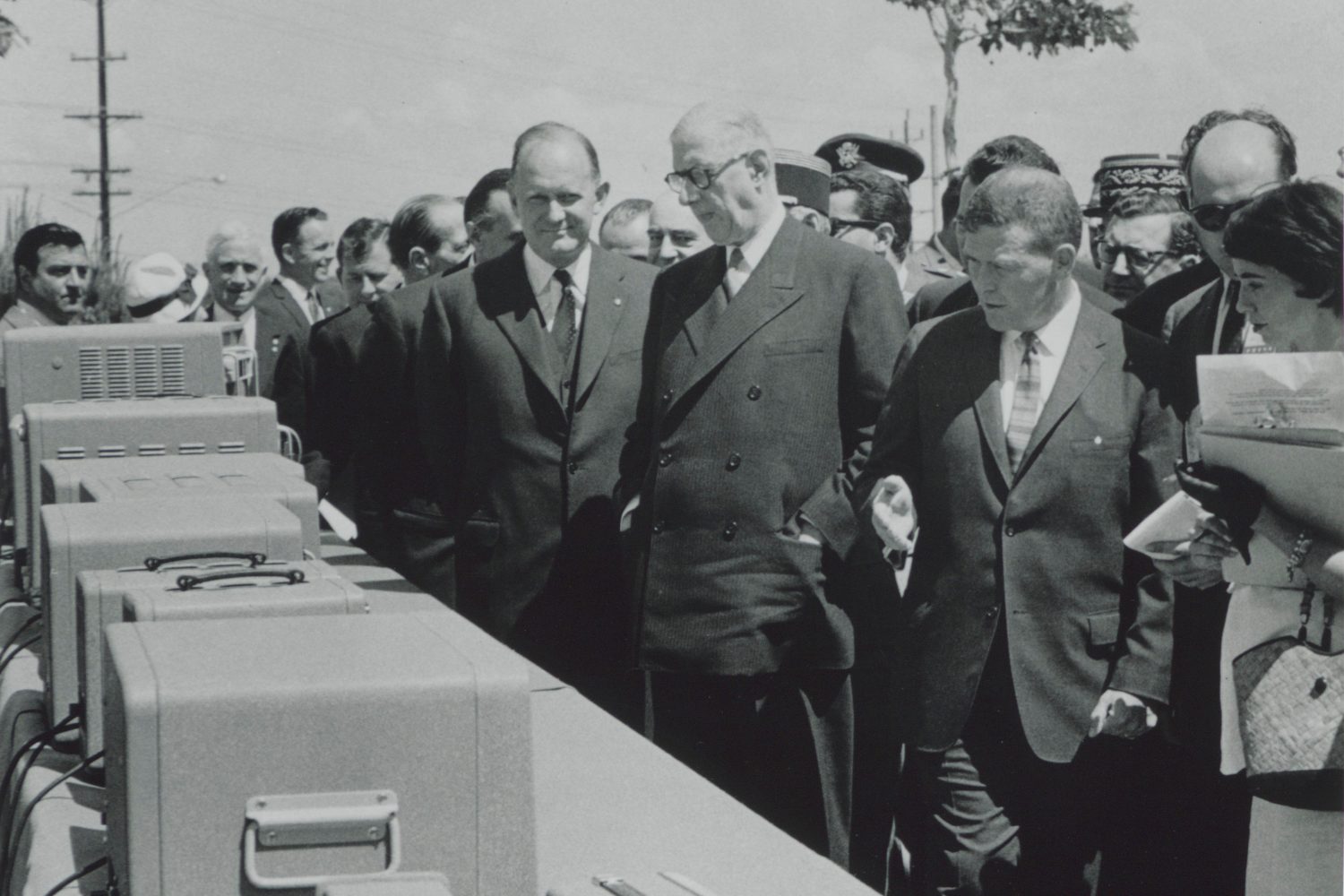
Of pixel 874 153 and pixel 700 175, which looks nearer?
pixel 700 175

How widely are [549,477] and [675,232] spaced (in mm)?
1779

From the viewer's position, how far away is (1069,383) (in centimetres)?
366

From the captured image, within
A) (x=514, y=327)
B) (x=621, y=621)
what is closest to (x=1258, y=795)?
(x=621, y=621)

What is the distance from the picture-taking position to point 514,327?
16.6 ft

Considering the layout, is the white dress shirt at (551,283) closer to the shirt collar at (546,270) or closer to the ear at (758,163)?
the shirt collar at (546,270)

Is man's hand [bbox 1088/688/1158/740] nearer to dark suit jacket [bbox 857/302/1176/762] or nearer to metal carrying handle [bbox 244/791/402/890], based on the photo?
dark suit jacket [bbox 857/302/1176/762]

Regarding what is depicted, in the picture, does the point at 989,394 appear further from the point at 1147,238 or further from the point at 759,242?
the point at 1147,238

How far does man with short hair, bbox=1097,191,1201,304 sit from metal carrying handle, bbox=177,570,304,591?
3.18 m

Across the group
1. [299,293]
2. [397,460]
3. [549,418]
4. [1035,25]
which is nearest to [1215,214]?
[549,418]

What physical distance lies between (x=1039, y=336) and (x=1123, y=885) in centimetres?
122

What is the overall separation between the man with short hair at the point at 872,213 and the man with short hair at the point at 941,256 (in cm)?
17

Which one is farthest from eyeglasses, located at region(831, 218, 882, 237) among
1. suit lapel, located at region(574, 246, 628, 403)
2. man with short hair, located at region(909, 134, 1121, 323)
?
suit lapel, located at region(574, 246, 628, 403)

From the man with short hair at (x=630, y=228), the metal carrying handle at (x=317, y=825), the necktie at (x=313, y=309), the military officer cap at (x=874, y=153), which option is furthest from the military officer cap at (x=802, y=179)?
the metal carrying handle at (x=317, y=825)

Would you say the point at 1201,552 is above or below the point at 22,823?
above
